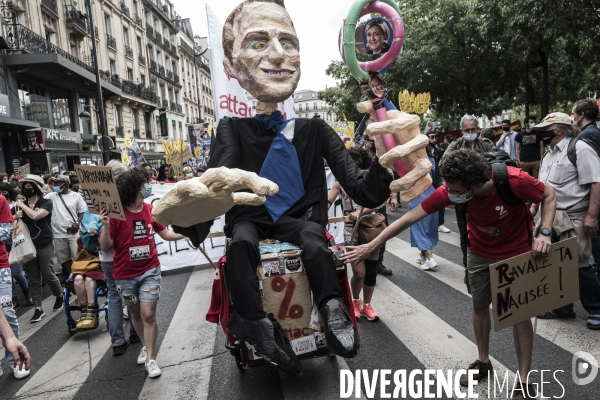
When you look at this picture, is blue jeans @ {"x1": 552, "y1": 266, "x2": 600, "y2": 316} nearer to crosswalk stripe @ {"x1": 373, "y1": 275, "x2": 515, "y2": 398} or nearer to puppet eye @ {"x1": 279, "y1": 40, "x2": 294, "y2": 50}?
crosswalk stripe @ {"x1": 373, "y1": 275, "x2": 515, "y2": 398}

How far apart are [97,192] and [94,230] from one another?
93 centimetres

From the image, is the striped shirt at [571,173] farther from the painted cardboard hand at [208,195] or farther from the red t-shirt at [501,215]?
the painted cardboard hand at [208,195]

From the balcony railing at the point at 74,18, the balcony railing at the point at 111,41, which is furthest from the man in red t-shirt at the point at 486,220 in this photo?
the balcony railing at the point at 111,41

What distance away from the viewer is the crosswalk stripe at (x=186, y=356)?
356 centimetres

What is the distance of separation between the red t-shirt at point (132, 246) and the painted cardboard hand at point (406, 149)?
7.71ft

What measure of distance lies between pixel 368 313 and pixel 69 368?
115 inches

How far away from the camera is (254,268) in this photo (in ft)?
8.71

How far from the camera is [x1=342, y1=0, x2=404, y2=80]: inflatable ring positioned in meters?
2.67

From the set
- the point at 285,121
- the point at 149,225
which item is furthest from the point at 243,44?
the point at 149,225

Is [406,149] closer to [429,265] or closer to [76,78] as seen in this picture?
[429,265]

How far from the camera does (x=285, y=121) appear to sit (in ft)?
10.1

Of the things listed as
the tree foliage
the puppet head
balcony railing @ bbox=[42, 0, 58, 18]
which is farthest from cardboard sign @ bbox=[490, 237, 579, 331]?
balcony railing @ bbox=[42, 0, 58, 18]

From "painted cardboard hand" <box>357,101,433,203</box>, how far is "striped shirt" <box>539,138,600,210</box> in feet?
7.90

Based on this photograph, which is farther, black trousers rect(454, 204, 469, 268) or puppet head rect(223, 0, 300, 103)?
black trousers rect(454, 204, 469, 268)
